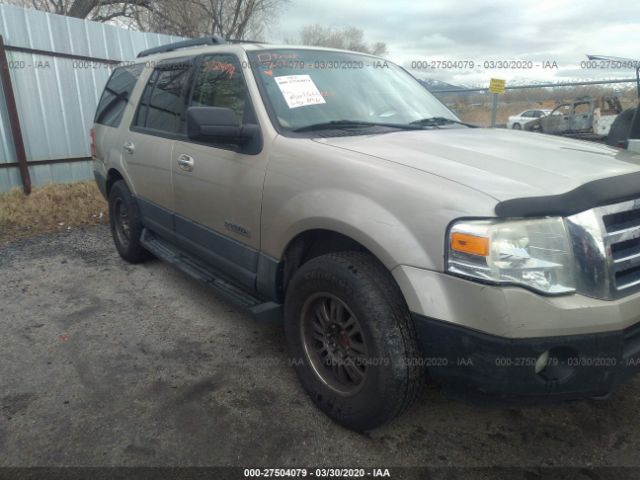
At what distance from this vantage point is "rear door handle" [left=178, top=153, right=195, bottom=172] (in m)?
3.14

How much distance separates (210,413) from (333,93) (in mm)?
1972

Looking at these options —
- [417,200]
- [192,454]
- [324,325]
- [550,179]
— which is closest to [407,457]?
[324,325]

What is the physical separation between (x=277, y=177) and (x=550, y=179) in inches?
51.0

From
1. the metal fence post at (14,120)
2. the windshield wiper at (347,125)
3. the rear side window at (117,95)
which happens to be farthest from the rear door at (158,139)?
the metal fence post at (14,120)

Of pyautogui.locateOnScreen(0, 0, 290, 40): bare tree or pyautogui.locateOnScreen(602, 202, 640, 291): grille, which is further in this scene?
pyautogui.locateOnScreen(0, 0, 290, 40): bare tree

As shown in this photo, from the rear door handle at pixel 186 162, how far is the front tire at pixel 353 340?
1268 mm

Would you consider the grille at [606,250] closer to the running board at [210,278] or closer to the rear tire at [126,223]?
the running board at [210,278]

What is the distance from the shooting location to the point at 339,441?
222 centimetres

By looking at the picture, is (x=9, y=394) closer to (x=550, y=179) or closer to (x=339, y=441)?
(x=339, y=441)

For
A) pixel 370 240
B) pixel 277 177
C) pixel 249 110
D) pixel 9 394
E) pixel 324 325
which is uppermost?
pixel 249 110

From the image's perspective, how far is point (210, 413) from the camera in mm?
2420

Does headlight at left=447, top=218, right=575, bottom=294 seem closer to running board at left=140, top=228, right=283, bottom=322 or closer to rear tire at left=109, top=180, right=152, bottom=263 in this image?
running board at left=140, top=228, right=283, bottom=322

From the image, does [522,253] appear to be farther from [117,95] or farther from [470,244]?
[117,95]

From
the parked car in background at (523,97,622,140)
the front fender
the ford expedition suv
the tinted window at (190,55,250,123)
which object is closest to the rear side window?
the ford expedition suv
